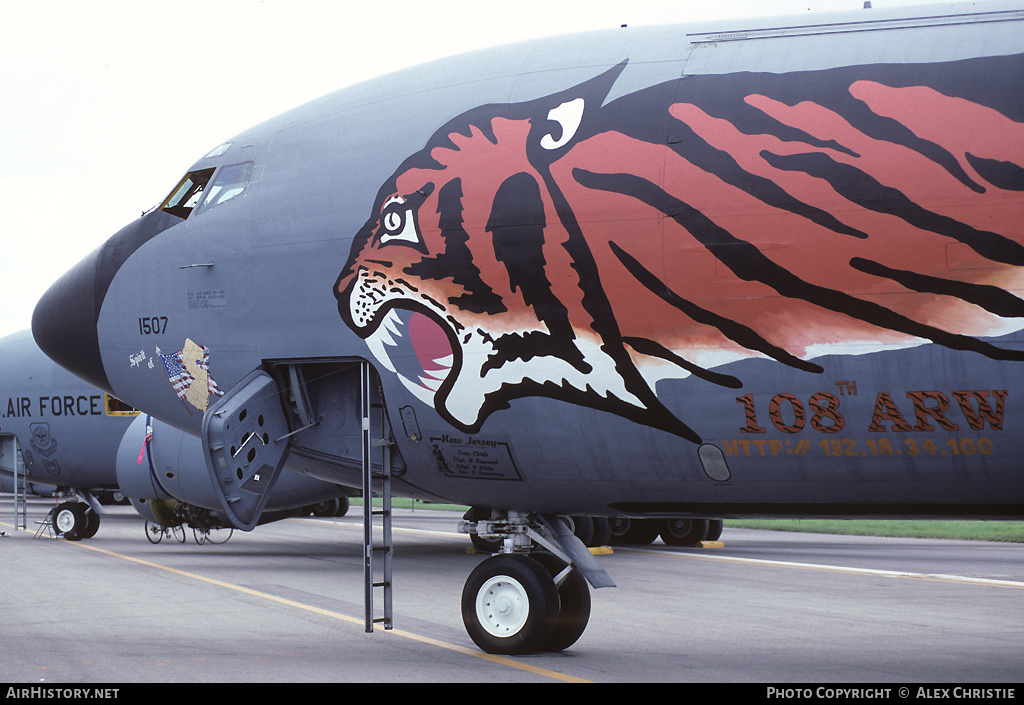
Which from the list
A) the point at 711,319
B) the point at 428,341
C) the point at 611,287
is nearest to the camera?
the point at 711,319

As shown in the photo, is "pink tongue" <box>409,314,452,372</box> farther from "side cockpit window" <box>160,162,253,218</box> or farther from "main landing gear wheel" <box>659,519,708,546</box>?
"main landing gear wheel" <box>659,519,708,546</box>

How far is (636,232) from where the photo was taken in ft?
28.3

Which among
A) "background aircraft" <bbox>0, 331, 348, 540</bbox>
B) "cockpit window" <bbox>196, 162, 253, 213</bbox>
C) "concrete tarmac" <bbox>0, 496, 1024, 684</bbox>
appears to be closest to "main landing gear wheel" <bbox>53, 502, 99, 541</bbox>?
"background aircraft" <bbox>0, 331, 348, 540</bbox>

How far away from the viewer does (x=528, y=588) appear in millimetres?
9578

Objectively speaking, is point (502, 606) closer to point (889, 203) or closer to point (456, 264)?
point (456, 264)

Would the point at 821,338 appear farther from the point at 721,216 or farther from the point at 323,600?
the point at 323,600

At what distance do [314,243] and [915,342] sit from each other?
509 centimetres

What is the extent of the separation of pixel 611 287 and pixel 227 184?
4182 millimetres

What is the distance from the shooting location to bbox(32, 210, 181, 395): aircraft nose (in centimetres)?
1102

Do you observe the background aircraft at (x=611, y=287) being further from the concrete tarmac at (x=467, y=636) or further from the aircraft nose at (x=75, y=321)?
the concrete tarmac at (x=467, y=636)

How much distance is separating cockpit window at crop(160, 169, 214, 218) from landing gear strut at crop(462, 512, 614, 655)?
13.7 ft

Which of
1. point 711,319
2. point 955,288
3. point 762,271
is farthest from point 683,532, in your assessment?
point 955,288

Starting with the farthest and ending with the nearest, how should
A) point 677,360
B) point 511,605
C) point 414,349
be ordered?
point 511,605 < point 414,349 < point 677,360
